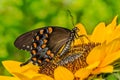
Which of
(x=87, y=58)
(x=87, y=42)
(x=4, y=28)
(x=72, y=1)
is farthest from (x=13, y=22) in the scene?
(x=87, y=58)

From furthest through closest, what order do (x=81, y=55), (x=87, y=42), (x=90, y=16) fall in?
(x=90, y=16)
(x=87, y=42)
(x=81, y=55)

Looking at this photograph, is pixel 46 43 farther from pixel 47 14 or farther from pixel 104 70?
pixel 47 14

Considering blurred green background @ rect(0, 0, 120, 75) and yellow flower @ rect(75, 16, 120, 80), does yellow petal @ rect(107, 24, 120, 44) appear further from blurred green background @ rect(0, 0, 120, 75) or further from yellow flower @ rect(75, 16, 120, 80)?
blurred green background @ rect(0, 0, 120, 75)

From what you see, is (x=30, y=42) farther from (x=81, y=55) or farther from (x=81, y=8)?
(x=81, y=8)

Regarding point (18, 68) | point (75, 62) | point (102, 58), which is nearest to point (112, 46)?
point (102, 58)

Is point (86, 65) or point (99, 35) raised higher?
point (99, 35)

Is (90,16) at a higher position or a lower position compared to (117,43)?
higher

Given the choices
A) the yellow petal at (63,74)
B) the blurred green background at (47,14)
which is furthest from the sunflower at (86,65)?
the blurred green background at (47,14)
